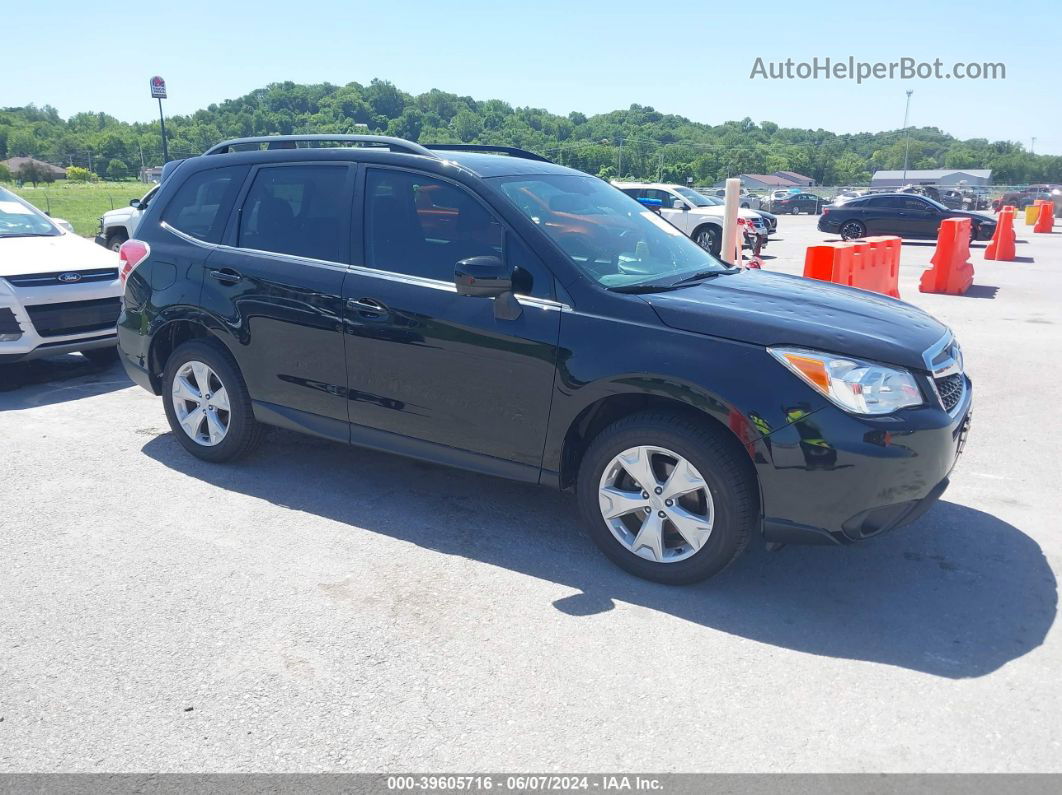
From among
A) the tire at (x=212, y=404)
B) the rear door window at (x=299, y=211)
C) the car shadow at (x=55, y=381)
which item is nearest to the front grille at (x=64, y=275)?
the car shadow at (x=55, y=381)

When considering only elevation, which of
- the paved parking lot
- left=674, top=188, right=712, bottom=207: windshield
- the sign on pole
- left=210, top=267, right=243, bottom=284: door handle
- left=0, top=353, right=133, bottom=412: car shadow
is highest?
the sign on pole

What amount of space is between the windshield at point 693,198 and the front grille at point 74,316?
16437 mm

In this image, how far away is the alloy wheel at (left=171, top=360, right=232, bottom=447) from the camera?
5.24m

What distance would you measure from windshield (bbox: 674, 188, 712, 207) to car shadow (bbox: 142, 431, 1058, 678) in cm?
1781

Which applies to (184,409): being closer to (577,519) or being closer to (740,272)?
(577,519)

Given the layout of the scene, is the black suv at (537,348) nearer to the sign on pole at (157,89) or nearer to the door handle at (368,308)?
the door handle at (368,308)

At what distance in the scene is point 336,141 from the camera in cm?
502

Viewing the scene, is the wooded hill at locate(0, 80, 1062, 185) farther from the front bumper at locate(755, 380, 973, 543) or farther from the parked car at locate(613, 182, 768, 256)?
the front bumper at locate(755, 380, 973, 543)

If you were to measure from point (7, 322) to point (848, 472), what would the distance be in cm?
658

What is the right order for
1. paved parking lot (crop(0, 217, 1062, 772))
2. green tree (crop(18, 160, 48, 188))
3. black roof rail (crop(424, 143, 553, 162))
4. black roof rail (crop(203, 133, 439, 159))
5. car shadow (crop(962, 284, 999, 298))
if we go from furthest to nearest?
1. green tree (crop(18, 160, 48, 188))
2. car shadow (crop(962, 284, 999, 298))
3. black roof rail (crop(424, 143, 553, 162))
4. black roof rail (crop(203, 133, 439, 159))
5. paved parking lot (crop(0, 217, 1062, 772))

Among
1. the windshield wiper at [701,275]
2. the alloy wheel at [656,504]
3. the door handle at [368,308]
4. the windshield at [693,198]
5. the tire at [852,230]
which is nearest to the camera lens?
the alloy wheel at [656,504]

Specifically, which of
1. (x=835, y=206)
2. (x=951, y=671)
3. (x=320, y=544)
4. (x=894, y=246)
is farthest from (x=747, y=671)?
(x=835, y=206)

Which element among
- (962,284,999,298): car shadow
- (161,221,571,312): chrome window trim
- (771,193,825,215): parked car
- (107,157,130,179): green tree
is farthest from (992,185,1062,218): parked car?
(107,157,130,179): green tree

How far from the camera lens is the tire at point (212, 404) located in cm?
514
